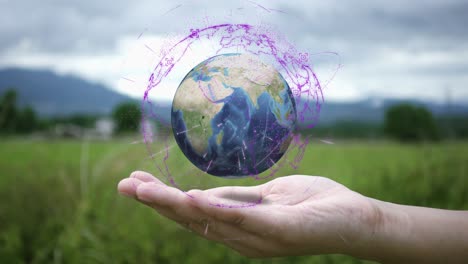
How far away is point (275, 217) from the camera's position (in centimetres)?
288

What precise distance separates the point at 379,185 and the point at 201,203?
7855 millimetres

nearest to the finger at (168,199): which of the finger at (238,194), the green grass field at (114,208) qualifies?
the finger at (238,194)

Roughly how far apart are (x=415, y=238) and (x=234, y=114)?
62.3 inches

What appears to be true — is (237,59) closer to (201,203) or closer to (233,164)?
(233,164)

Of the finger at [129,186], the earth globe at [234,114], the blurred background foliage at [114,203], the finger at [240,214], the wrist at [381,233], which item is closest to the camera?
the finger at [240,214]

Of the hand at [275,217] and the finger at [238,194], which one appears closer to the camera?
the hand at [275,217]

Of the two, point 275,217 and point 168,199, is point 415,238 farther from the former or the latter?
point 168,199

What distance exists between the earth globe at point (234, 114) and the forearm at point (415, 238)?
89 centimetres

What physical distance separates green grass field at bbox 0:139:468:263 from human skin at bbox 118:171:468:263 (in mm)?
2160

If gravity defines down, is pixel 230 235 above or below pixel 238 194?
below

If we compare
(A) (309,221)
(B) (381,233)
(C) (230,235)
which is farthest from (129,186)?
(B) (381,233)

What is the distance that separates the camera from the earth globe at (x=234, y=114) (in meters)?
3.35

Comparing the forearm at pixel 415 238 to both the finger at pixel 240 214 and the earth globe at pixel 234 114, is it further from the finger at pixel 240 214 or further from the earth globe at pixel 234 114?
the earth globe at pixel 234 114

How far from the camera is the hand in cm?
284
